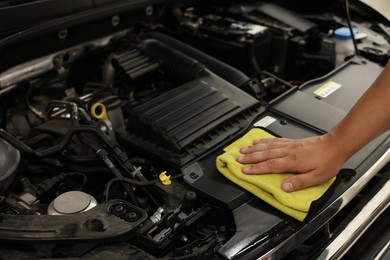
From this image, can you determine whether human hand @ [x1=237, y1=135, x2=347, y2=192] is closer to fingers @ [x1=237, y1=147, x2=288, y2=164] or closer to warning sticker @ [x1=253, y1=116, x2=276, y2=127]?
fingers @ [x1=237, y1=147, x2=288, y2=164]

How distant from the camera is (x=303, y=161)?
1005 millimetres

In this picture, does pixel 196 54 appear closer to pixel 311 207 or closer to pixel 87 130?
pixel 87 130

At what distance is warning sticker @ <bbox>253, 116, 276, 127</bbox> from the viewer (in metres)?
1.27

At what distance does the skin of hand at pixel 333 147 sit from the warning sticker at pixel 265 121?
24cm

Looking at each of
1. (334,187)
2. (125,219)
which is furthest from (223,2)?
(125,219)

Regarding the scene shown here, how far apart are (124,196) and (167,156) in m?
0.16

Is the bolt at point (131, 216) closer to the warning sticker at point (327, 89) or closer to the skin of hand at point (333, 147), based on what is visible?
the skin of hand at point (333, 147)

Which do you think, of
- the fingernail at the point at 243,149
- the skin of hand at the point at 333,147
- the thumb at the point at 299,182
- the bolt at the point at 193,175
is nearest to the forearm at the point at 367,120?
the skin of hand at the point at 333,147

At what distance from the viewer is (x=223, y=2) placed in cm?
201

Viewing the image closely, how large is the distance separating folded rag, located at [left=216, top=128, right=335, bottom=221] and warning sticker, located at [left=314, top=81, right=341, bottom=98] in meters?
Result: 0.49

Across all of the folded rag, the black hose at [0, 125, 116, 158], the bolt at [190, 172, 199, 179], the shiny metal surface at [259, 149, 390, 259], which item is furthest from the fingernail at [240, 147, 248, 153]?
the black hose at [0, 125, 116, 158]

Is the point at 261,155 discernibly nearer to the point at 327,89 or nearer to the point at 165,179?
the point at 165,179

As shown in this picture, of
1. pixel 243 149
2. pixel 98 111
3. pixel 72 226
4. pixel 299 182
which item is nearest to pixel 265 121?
pixel 243 149

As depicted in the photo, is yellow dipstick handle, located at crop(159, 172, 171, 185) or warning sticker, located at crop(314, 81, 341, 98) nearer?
Answer: yellow dipstick handle, located at crop(159, 172, 171, 185)
